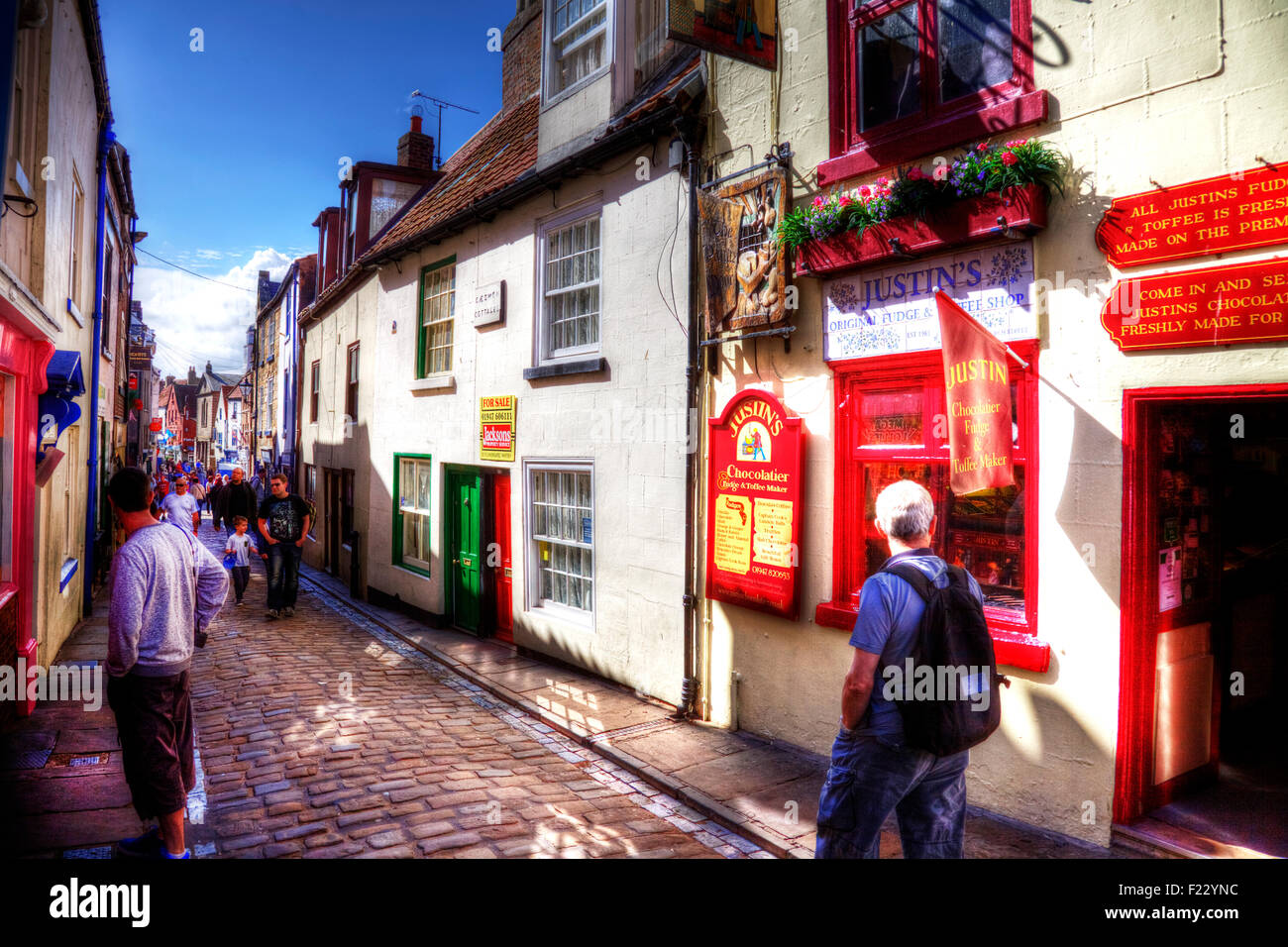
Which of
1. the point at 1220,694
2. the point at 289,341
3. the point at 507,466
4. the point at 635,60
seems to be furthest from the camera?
the point at 289,341

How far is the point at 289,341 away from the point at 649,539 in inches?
824

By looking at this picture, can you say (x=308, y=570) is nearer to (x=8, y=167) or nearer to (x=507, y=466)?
(x=507, y=466)

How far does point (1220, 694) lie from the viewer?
209 inches

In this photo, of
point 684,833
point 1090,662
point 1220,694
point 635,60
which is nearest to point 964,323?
point 1090,662

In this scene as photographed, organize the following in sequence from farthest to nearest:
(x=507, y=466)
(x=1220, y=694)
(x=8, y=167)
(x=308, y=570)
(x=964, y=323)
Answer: (x=308, y=570) → (x=507, y=466) → (x=8, y=167) → (x=1220, y=694) → (x=964, y=323)

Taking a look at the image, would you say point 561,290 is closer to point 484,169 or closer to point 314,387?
point 484,169

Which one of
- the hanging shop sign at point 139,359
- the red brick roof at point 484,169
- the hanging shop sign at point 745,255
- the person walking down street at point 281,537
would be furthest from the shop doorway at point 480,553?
the hanging shop sign at point 139,359

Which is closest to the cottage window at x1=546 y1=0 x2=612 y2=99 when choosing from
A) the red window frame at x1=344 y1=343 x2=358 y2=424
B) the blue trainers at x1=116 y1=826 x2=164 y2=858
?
the red window frame at x1=344 y1=343 x2=358 y2=424

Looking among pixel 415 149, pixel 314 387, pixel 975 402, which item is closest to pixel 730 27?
pixel 975 402

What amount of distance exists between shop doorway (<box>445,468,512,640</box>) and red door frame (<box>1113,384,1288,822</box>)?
7441 millimetres

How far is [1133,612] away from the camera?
4406mm

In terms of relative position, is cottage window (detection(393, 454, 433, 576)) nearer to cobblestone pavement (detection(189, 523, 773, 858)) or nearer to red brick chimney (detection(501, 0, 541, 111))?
cobblestone pavement (detection(189, 523, 773, 858))

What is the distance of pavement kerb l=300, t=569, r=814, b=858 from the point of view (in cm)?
470

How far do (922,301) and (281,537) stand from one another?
982 centimetres
